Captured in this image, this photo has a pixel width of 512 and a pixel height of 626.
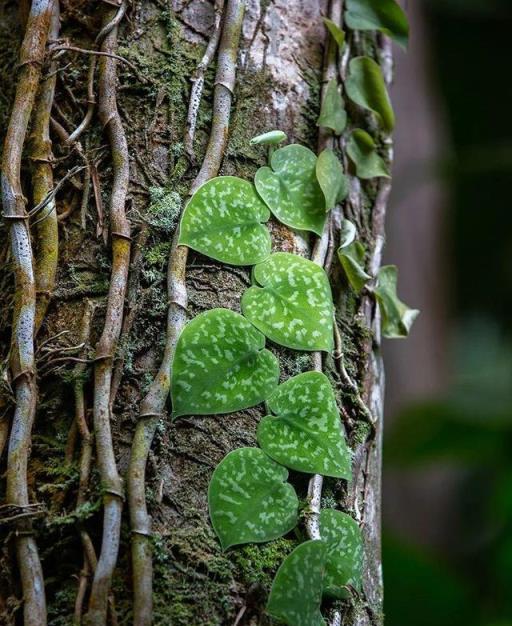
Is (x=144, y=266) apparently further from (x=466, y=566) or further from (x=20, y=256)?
(x=466, y=566)

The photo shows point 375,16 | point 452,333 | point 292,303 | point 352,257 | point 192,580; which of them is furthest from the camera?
point 452,333

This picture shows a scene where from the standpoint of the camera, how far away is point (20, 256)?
2.89 ft

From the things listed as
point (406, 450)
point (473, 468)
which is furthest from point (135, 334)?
point (473, 468)

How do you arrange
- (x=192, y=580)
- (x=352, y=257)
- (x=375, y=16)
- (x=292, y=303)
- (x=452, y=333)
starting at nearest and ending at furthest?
(x=192, y=580) → (x=292, y=303) → (x=352, y=257) → (x=375, y=16) → (x=452, y=333)

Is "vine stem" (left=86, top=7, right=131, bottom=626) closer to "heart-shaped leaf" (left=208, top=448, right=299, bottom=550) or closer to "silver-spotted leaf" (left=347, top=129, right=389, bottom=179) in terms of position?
"heart-shaped leaf" (left=208, top=448, right=299, bottom=550)

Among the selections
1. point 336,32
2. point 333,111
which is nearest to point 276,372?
point 333,111

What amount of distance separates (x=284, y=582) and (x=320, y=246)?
0.41m

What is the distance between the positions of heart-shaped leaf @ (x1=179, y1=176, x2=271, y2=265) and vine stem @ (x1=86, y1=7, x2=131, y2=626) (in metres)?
0.08

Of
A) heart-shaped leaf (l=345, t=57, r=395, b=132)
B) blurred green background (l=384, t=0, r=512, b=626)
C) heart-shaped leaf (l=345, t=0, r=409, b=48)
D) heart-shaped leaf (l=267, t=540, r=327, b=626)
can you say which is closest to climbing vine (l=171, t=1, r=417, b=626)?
heart-shaped leaf (l=267, t=540, r=327, b=626)

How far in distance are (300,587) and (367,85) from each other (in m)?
0.69

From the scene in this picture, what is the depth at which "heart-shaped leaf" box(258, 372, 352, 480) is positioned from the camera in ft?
2.74

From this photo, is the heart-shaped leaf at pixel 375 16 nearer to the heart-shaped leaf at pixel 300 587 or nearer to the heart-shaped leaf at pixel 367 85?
the heart-shaped leaf at pixel 367 85

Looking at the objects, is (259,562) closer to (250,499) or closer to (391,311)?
(250,499)

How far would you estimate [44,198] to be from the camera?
913 millimetres
